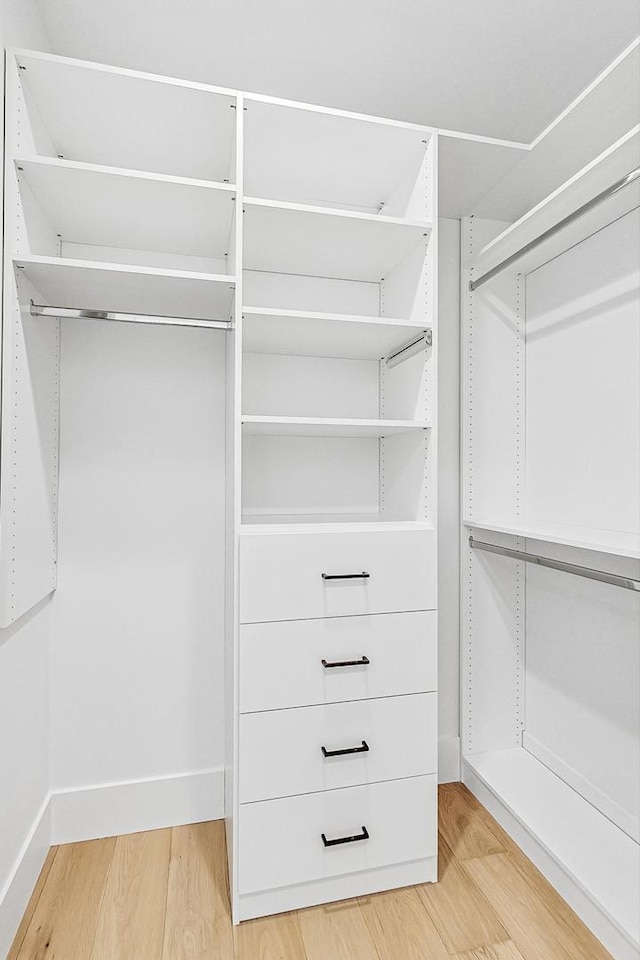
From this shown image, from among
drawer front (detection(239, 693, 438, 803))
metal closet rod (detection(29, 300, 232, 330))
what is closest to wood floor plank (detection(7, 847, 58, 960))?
drawer front (detection(239, 693, 438, 803))

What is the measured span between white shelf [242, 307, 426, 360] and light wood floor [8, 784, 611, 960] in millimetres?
1695

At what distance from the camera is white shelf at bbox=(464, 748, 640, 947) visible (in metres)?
1.47

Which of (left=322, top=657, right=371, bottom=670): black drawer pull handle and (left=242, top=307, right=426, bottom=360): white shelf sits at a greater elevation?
(left=242, top=307, right=426, bottom=360): white shelf

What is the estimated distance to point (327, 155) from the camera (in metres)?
1.71

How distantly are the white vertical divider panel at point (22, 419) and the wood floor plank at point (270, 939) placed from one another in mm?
1057

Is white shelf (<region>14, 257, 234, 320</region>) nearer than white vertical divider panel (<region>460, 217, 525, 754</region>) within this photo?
Yes

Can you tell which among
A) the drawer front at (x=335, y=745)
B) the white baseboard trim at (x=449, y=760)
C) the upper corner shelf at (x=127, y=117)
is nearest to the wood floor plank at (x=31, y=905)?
the drawer front at (x=335, y=745)

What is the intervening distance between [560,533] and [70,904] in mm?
1841

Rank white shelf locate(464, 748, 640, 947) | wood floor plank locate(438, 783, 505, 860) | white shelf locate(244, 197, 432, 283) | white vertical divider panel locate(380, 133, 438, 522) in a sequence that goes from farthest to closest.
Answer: wood floor plank locate(438, 783, 505, 860)
white vertical divider panel locate(380, 133, 438, 522)
white shelf locate(244, 197, 432, 283)
white shelf locate(464, 748, 640, 947)

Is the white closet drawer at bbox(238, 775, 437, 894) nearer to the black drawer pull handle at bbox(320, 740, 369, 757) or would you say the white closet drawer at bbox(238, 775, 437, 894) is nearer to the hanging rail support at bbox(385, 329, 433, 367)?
the black drawer pull handle at bbox(320, 740, 369, 757)

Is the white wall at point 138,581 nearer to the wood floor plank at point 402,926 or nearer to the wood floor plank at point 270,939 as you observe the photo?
the wood floor plank at point 270,939

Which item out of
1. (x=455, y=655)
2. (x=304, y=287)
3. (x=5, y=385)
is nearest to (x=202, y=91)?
(x=304, y=287)

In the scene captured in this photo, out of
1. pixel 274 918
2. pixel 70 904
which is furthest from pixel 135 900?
pixel 274 918

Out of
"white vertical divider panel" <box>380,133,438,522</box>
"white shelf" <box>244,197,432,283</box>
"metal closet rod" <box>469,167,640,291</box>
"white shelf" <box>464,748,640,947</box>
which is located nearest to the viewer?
"metal closet rod" <box>469,167,640,291</box>
